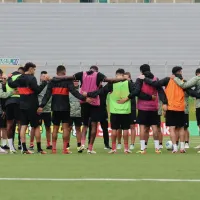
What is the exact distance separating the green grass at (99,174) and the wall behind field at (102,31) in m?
36.0

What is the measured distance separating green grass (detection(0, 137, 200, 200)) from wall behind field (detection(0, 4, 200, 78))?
3600cm

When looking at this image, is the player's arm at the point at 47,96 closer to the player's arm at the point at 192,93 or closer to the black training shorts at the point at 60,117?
the black training shorts at the point at 60,117

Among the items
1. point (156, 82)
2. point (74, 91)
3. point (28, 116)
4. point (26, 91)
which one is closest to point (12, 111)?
point (28, 116)

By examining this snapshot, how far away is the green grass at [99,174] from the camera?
29.3ft

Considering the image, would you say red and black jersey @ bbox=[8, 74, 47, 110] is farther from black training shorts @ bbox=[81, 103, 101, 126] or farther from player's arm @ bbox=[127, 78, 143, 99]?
player's arm @ bbox=[127, 78, 143, 99]

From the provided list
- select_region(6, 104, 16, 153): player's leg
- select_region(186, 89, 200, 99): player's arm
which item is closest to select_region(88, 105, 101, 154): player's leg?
select_region(6, 104, 16, 153): player's leg

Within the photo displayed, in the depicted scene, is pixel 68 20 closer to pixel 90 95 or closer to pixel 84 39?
pixel 84 39

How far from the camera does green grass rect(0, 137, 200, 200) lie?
895 centimetres

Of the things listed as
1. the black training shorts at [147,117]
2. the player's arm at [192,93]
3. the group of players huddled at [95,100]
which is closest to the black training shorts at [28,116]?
the group of players huddled at [95,100]

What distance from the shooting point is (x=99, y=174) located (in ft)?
36.6

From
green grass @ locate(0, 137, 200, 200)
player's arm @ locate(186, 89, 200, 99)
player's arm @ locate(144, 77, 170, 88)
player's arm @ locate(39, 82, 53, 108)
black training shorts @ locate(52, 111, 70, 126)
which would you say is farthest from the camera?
player's arm @ locate(186, 89, 200, 99)

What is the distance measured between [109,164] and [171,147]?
536 cm

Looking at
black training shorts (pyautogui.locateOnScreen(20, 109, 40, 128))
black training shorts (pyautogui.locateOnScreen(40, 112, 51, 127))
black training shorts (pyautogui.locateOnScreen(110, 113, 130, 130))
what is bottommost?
black training shorts (pyautogui.locateOnScreen(40, 112, 51, 127))

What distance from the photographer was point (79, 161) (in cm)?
1381
